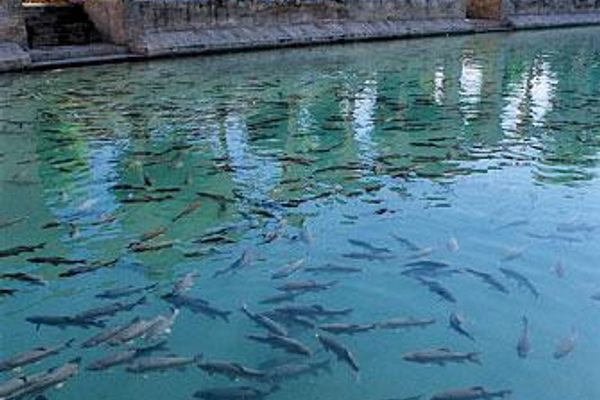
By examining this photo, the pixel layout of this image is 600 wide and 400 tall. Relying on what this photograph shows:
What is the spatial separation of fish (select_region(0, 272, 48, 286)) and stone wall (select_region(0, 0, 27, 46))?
42.5ft

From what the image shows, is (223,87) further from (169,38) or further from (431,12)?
(431,12)

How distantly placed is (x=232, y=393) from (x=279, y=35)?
19426 mm

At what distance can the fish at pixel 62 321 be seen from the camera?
4.96 meters

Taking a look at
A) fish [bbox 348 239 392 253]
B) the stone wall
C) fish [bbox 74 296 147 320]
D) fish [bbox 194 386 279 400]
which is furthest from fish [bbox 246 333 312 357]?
the stone wall

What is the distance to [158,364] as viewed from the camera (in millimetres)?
4426

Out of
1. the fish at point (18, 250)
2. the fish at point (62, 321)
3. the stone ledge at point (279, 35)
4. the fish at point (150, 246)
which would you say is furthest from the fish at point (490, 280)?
the stone ledge at point (279, 35)

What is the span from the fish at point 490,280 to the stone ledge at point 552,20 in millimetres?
27727

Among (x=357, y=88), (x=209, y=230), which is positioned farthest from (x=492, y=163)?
(x=357, y=88)

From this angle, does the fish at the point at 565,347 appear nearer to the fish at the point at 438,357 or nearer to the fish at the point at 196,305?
the fish at the point at 438,357

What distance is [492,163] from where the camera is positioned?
9312mm

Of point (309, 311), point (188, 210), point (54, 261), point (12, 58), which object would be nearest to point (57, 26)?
point (12, 58)

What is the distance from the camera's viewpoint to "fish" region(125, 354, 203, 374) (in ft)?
14.4

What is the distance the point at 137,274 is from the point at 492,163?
5208 mm

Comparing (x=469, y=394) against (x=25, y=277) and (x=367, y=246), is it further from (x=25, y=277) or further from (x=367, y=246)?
(x=25, y=277)
